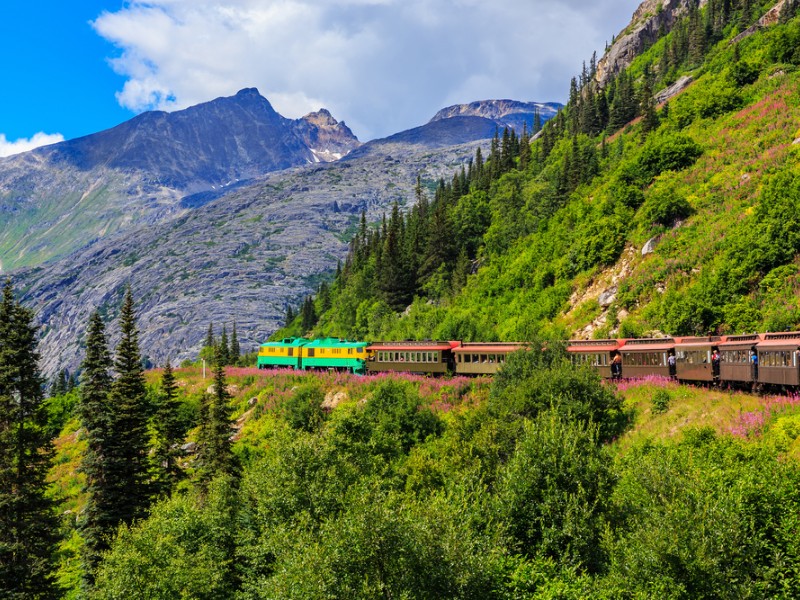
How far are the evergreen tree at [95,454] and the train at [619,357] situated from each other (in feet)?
95.1

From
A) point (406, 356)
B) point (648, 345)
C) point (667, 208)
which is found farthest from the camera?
point (667, 208)

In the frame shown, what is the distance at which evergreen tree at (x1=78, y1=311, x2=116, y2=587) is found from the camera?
114ft

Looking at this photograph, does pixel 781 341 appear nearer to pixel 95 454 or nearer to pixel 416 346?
pixel 416 346

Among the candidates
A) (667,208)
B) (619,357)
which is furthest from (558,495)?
(667,208)

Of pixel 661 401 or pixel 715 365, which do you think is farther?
pixel 715 365

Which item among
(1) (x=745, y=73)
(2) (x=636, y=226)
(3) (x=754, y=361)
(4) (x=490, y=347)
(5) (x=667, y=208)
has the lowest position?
(3) (x=754, y=361)

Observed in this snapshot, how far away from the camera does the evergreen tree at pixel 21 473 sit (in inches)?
1118

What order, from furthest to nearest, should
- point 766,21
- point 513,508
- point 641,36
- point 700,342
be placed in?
point 641,36, point 766,21, point 700,342, point 513,508

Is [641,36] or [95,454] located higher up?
[641,36]

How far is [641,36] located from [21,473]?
187688mm

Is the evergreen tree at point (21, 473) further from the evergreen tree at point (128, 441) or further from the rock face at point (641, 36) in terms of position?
the rock face at point (641, 36)

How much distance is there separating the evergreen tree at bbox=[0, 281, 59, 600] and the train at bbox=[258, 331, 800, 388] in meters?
32.9

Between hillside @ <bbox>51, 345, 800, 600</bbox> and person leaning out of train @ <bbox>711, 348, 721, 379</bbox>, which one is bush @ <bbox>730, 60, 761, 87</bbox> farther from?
person leaning out of train @ <bbox>711, 348, 721, 379</bbox>

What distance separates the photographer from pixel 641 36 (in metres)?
169
